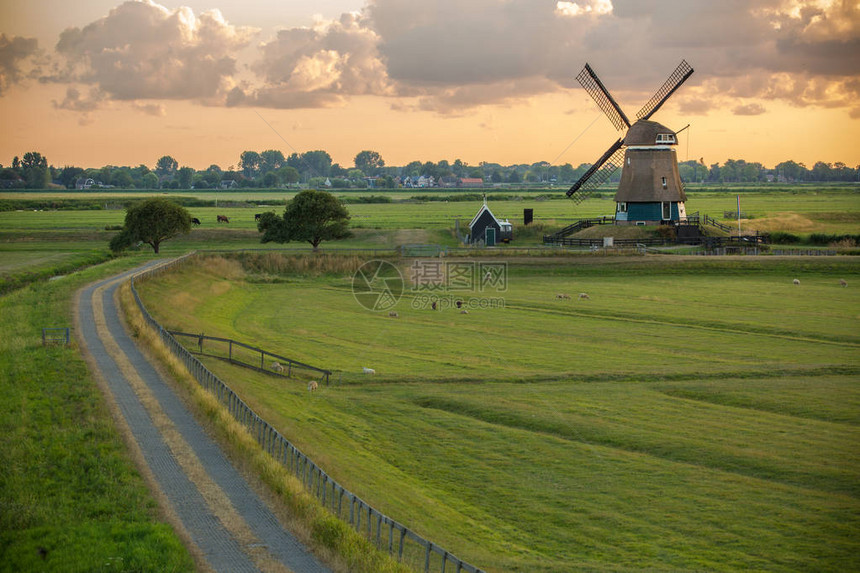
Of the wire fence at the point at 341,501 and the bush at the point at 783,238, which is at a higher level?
the bush at the point at 783,238

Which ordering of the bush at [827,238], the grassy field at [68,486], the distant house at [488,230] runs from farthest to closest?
the distant house at [488,230], the bush at [827,238], the grassy field at [68,486]

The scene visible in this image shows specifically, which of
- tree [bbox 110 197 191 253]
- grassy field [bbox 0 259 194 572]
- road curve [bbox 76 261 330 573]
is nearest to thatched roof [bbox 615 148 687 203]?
tree [bbox 110 197 191 253]

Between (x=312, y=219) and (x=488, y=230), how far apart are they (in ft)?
69.1

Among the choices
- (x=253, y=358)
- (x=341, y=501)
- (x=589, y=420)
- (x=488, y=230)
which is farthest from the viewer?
(x=488, y=230)

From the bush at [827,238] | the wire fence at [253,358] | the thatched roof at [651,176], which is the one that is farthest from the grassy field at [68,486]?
the bush at [827,238]

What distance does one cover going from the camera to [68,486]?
20375 millimetres

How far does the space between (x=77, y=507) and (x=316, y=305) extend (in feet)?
136

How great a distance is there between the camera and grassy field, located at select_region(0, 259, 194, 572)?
16484mm

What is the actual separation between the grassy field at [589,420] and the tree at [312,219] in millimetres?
28301

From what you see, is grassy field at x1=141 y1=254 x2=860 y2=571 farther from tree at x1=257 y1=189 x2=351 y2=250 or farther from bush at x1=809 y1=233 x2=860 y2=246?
bush at x1=809 y1=233 x2=860 y2=246

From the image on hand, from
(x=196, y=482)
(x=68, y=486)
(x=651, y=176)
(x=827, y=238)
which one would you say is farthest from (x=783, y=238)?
(x=68, y=486)

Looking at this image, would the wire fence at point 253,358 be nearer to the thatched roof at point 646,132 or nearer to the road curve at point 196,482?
the road curve at point 196,482

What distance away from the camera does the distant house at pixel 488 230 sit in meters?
93.4

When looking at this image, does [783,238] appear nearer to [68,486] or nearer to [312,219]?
[312,219]
